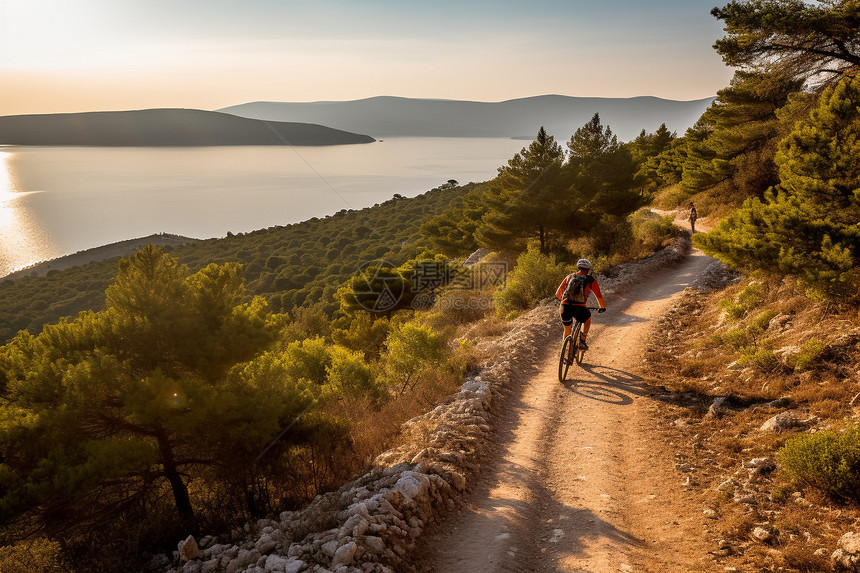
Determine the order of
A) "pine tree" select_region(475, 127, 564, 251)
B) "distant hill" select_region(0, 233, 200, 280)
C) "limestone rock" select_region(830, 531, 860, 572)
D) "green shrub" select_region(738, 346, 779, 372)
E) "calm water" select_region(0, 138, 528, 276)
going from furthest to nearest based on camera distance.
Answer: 1. "calm water" select_region(0, 138, 528, 276)
2. "distant hill" select_region(0, 233, 200, 280)
3. "pine tree" select_region(475, 127, 564, 251)
4. "green shrub" select_region(738, 346, 779, 372)
5. "limestone rock" select_region(830, 531, 860, 572)

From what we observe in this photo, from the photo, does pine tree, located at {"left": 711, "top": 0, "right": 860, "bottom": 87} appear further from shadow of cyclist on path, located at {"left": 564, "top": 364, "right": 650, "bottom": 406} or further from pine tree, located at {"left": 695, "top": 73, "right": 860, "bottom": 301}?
shadow of cyclist on path, located at {"left": 564, "top": 364, "right": 650, "bottom": 406}

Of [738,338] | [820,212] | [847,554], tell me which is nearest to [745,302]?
[738,338]

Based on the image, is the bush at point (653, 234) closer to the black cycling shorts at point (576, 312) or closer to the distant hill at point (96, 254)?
the black cycling shorts at point (576, 312)

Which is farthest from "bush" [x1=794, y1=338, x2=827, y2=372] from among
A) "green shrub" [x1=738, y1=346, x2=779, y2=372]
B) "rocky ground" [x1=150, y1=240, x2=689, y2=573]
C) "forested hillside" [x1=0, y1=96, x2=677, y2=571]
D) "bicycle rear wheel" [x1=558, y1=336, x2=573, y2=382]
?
"forested hillside" [x1=0, y1=96, x2=677, y2=571]

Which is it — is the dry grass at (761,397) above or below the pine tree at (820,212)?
below

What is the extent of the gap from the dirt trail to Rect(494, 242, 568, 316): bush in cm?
762

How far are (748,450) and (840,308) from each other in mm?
4060

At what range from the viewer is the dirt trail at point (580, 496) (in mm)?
4918

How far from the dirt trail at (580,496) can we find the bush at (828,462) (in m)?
1.13

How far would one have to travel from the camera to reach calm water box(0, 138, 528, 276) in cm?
8256

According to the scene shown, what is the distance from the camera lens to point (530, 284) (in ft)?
58.3

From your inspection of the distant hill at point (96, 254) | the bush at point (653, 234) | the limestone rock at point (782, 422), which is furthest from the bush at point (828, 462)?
the distant hill at point (96, 254)

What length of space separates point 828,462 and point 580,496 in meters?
2.63

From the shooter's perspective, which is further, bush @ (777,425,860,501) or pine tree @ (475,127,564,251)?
pine tree @ (475,127,564,251)
